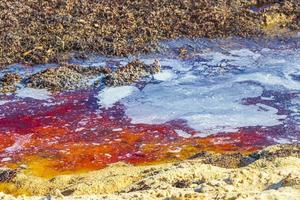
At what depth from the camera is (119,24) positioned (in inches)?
743

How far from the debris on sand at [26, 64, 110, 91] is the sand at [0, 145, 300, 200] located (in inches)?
181

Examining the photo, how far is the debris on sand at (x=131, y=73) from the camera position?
51.2 feet

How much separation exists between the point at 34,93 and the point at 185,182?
799cm

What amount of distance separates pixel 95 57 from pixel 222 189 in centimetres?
1092

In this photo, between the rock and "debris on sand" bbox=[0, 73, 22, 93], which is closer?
the rock

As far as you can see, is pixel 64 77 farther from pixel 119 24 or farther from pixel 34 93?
pixel 119 24

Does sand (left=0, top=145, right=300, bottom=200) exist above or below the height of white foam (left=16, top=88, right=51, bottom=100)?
above

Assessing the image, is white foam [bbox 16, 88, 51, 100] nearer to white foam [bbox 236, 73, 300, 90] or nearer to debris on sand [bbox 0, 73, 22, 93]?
debris on sand [bbox 0, 73, 22, 93]

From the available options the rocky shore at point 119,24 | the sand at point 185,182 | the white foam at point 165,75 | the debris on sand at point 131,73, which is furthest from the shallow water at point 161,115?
the sand at point 185,182

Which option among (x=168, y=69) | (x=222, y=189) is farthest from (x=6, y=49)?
(x=222, y=189)

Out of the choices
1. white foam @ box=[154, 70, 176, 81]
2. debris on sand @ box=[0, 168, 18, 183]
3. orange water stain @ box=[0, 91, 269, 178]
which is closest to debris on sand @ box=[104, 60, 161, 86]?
white foam @ box=[154, 70, 176, 81]

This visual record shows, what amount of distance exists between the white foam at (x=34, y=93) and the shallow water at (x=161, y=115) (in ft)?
0.08

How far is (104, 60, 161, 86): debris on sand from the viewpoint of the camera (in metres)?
15.6

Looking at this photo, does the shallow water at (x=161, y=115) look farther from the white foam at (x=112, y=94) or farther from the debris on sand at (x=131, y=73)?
the debris on sand at (x=131, y=73)
